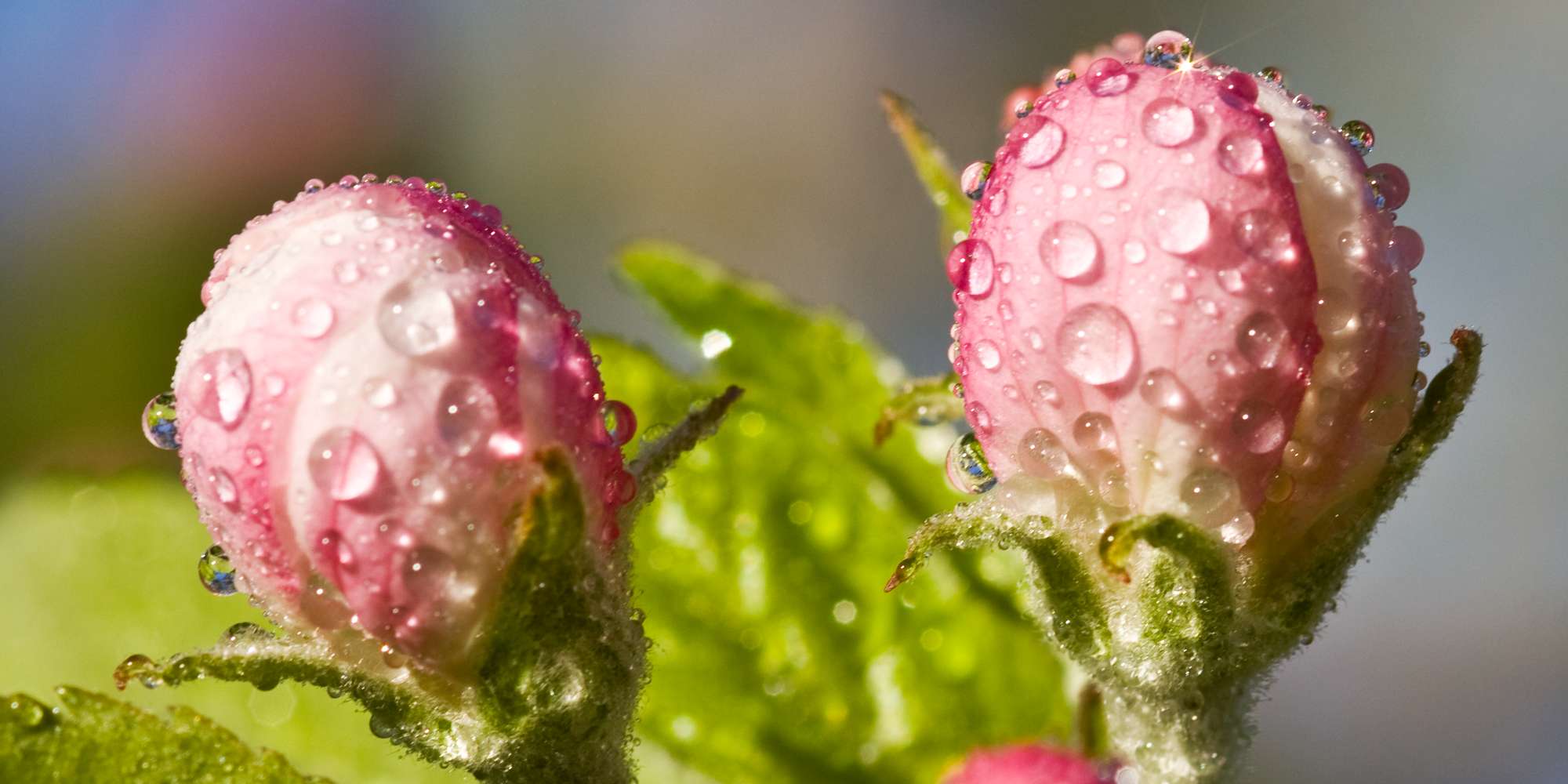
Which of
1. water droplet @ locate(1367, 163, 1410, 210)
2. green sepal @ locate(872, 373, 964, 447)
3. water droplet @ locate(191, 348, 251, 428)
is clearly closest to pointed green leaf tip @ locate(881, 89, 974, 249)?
green sepal @ locate(872, 373, 964, 447)

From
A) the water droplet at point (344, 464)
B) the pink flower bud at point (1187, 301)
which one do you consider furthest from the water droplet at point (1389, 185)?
the water droplet at point (344, 464)

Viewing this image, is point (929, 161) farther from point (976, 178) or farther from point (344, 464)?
point (344, 464)

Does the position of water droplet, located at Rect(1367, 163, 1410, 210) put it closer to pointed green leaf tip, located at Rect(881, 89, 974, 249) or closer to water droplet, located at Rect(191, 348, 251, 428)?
pointed green leaf tip, located at Rect(881, 89, 974, 249)

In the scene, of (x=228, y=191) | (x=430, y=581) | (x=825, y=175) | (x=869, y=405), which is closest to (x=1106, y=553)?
(x=430, y=581)

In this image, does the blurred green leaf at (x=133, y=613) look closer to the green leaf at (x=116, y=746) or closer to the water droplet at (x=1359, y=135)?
the green leaf at (x=116, y=746)

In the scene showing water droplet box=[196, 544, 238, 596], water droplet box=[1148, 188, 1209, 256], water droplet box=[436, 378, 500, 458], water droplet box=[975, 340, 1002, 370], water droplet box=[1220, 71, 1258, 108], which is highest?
water droplet box=[1220, 71, 1258, 108]

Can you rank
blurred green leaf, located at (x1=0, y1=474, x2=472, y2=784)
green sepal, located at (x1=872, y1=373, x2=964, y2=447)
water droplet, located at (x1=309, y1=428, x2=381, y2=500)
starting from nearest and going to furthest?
water droplet, located at (x1=309, y1=428, x2=381, y2=500), green sepal, located at (x1=872, y1=373, x2=964, y2=447), blurred green leaf, located at (x1=0, y1=474, x2=472, y2=784)

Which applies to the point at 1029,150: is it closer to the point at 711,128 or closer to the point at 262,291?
the point at 262,291

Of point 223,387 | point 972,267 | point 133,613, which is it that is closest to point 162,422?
point 223,387
